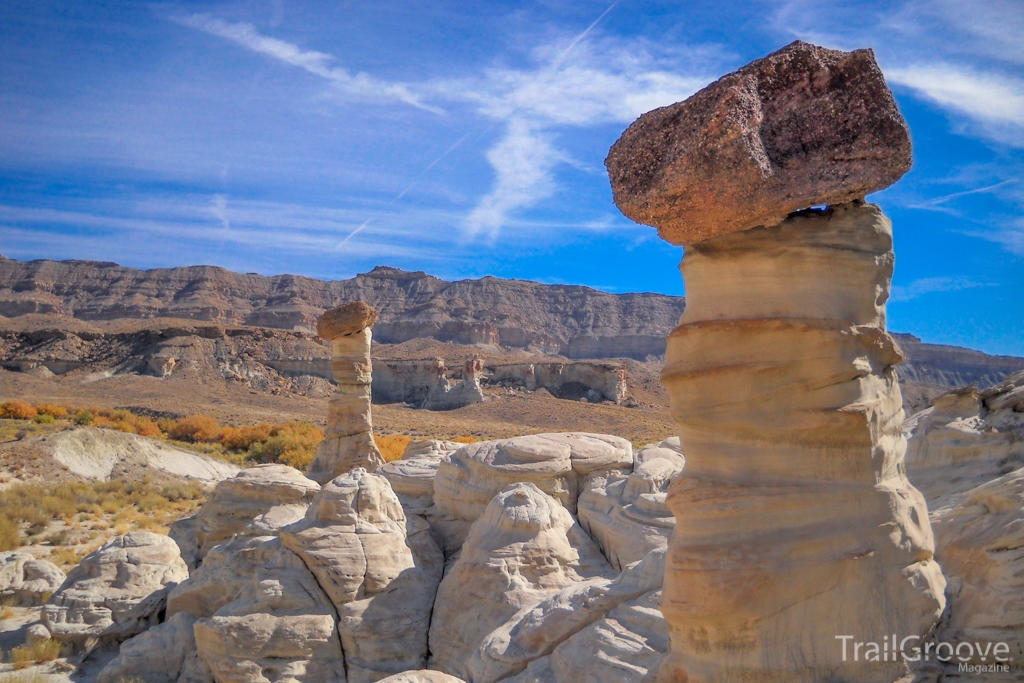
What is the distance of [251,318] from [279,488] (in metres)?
102

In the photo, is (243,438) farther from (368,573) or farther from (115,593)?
(368,573)

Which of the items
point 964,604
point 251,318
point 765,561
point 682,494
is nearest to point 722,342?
point 682,494

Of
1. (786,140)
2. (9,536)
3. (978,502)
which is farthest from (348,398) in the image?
(786,140)

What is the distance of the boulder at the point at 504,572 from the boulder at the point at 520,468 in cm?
150

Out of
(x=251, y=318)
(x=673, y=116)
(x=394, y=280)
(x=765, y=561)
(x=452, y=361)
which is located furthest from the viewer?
(x=394, y=280)

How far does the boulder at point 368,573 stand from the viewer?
21.2 ft

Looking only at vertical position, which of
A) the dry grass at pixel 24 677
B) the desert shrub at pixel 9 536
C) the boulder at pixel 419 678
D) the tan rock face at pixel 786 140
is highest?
the tan rock face at pixel 786 140

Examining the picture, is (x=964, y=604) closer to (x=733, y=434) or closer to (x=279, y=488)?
(x=733, y=434)

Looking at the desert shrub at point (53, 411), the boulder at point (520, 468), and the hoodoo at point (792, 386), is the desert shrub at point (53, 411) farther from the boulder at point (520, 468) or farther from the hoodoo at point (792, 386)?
the hoodoo at point (792, 386)

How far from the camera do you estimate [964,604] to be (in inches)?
151

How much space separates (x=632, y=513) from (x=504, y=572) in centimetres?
153

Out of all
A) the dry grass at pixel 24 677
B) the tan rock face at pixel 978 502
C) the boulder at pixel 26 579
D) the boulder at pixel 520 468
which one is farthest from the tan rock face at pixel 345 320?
the tan rock face at pixel 978 502

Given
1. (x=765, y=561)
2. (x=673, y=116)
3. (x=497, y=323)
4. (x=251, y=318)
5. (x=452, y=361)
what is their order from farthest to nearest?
(x=497, y=323)
(x=251, y=318)
(x=452, y=361)
(x=673, y=116)
(x=765, y=561)

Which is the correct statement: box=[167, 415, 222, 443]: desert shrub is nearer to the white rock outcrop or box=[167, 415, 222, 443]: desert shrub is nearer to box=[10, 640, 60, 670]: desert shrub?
box=[10, 640, 60, 670]: desert shrub
